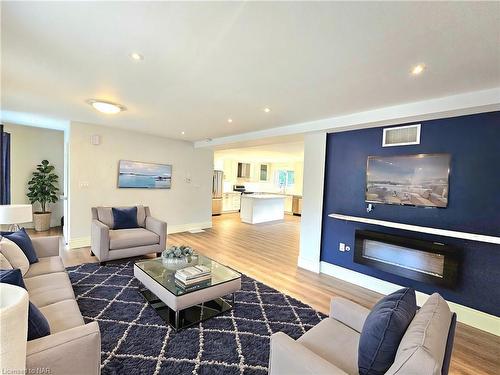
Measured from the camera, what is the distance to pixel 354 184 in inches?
142

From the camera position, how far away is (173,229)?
6.14 metres

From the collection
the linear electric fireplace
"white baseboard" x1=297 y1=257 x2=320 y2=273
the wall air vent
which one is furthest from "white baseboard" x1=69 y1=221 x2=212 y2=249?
the wall air vent

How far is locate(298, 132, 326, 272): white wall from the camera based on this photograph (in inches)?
155

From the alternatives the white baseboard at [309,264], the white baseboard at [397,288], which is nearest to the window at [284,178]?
the white baseboard at [309,264]

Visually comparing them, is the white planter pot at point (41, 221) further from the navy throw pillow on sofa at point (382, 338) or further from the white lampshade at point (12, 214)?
the navy throw pillow on sofa at point (382, 338)

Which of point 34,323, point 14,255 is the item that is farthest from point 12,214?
point 34,323

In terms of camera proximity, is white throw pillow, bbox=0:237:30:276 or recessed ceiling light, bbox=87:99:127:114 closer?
white throw pillow, bbox=0:237:30:276

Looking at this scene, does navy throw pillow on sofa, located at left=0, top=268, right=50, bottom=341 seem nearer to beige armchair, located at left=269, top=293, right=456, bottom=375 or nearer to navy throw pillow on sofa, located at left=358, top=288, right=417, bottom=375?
beige armchair, located at left=269, top=293, right=456, bottom=375

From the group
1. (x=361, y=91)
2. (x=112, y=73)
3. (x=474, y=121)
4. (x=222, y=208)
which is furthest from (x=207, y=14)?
(x=222, y=208)

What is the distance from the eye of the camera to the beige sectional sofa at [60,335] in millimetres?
1186

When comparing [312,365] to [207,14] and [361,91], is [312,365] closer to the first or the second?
[207,14]

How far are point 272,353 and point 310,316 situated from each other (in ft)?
4.53

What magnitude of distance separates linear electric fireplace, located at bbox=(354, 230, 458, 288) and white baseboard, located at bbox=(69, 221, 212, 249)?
4372 millimetres

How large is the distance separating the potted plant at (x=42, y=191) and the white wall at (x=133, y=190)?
178 cm
